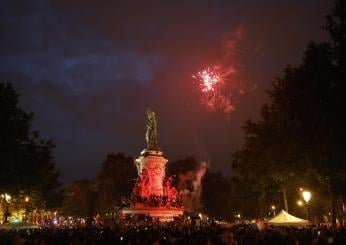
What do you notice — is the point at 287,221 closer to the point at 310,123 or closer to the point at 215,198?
the point at 310,123

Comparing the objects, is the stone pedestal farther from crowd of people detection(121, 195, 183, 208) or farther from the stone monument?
crowd of people detection(121, 195, 183, 208)

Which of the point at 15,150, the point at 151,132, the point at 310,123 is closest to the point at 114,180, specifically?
the point at 151,132

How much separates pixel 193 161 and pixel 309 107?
3144 inches

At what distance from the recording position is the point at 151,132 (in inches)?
2798

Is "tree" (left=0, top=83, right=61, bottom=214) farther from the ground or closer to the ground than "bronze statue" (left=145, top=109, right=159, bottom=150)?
closer to the ground

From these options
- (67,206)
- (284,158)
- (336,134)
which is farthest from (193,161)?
(336,134)

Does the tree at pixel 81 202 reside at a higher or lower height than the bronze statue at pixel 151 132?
lower

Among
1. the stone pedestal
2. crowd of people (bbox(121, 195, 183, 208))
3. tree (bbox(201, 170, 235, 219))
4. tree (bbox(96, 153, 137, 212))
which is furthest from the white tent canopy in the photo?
tree (bbox(201, 170, 235, 219))

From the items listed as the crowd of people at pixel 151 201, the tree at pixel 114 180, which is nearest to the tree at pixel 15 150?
the crowd of people at pixel 151 201

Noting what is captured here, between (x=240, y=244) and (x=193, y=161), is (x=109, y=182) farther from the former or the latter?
(x=240, y=244)

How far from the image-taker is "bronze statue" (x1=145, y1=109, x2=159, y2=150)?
70.2 metres

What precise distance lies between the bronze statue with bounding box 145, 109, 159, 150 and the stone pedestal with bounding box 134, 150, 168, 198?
2482 mm

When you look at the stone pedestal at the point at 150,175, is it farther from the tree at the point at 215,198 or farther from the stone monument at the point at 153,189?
the tree at the point at 215,198

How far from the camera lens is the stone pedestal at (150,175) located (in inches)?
2608
